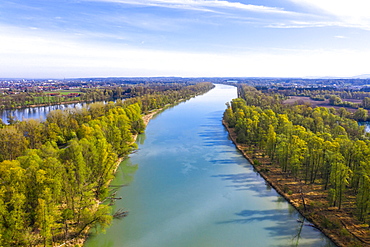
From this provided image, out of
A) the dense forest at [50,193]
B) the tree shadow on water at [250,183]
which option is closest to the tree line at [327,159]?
the tree shadow on water at [250,183]

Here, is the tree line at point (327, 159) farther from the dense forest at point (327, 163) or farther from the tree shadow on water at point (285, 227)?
the tree shadow on water at point (285, 227)

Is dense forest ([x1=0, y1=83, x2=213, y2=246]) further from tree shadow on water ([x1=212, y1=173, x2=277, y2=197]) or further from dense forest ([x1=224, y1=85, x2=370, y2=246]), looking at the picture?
dense forest ([x1=224, y1=85, x2=370, y2=246])

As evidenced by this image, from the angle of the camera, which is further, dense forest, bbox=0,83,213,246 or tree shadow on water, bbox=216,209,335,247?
tree shadow on water, bbox=216,209,335,247

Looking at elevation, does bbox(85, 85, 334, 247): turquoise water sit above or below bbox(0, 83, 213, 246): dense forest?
below

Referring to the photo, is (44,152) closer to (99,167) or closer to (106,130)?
(99,167)

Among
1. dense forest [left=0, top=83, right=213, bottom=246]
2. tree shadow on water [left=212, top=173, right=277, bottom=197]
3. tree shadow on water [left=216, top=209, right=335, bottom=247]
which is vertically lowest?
tree shadow on water [left=216, top=209, right=335, bottom=247]

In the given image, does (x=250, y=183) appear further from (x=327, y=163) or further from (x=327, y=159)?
(x=327, y=159)

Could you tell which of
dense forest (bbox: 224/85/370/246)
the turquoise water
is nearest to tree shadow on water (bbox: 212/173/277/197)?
the turquoise water
